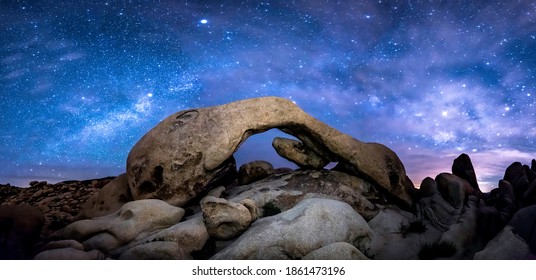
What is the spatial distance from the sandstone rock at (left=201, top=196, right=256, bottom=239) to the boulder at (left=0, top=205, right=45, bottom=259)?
182 inches

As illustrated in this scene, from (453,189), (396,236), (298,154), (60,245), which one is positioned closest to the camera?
(60,245)

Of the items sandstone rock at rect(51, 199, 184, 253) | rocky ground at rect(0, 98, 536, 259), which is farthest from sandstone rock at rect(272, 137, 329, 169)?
sandstone rock at rect(51, 199, 184, 253)

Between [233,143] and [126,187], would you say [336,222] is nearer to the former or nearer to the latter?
[233,143]

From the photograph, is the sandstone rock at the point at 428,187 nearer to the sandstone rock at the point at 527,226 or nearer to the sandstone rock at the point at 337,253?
the sandstone rock at the point at 527,226

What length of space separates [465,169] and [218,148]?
1114cm

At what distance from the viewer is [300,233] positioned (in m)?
8.95

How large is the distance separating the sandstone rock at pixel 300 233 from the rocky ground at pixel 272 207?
0.03 m

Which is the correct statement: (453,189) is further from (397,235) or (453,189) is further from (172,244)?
(172,244)

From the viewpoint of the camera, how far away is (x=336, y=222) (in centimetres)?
960

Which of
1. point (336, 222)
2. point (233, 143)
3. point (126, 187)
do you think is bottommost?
point (336, 222)

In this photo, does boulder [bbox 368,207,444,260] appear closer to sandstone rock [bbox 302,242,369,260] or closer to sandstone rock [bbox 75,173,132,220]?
sandstone rock [bbox 302,242,369,260]

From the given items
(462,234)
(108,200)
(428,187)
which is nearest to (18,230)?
(108,200)
